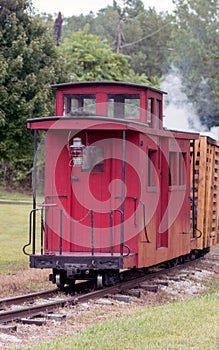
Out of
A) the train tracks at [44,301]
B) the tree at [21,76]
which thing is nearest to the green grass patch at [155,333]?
the train tracks at [44,301]

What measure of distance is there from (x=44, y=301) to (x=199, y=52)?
3630 cm

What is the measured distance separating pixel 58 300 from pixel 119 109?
3.49 metres

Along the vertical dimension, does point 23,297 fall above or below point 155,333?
below

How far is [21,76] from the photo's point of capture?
22031 mm

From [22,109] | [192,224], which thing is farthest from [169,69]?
[192,224]

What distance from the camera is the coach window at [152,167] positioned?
42.2ft

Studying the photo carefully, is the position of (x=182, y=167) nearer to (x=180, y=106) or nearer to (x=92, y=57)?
(x=92, y=57)

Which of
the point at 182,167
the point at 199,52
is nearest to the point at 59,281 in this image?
the point at 182,167

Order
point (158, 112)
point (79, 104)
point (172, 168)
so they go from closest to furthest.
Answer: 1. point (79, 104)
2. point (158, 112)
3. point (172, 168)

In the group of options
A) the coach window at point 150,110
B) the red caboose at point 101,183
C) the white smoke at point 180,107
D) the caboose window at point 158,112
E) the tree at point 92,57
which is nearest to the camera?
the red caboose at point 101,183

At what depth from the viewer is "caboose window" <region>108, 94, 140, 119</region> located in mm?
13031

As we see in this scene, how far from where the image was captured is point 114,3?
88938mm

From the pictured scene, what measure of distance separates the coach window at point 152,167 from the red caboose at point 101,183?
0.7 inches

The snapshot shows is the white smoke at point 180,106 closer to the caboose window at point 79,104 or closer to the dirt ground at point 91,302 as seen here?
the dirt ground at point 91,302
